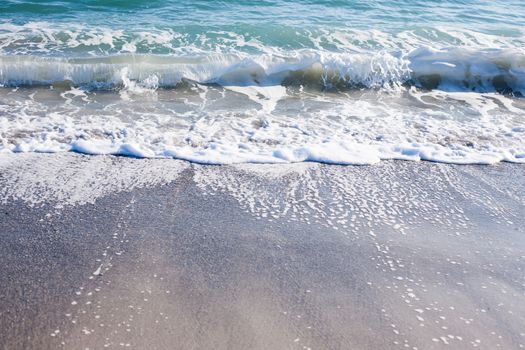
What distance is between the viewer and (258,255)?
3.08 metres

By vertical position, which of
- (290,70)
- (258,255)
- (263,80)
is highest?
(290,70)

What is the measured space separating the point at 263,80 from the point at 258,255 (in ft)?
14.5

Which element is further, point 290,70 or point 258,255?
point 290,70

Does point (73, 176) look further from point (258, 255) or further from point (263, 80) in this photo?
point (263, 80)

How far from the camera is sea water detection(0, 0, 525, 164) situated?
477cm

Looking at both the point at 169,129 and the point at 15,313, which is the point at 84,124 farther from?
the point at 15,313

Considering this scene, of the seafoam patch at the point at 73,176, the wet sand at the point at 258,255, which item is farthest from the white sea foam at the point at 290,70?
the wet sand at the point at 258,255

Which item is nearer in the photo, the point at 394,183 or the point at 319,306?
the point at 319,306

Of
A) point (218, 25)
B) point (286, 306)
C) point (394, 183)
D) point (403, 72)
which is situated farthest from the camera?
point (218, 25)

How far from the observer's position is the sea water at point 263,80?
4.77m

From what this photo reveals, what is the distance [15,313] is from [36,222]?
987 millimetres

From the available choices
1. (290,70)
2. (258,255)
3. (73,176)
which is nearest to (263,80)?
(290,70)

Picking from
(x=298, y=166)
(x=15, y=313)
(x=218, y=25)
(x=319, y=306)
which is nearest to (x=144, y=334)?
(x=15, y=313)

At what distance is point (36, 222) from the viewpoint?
10.9ft
